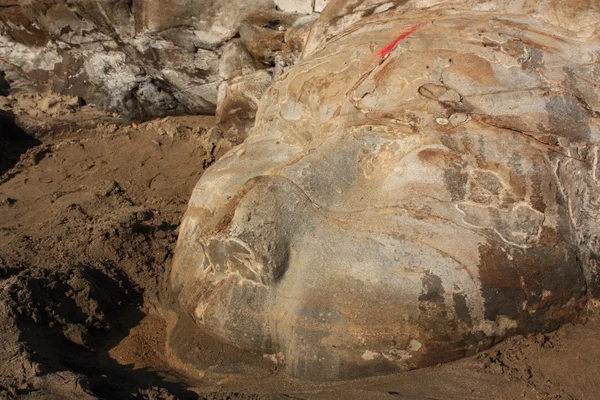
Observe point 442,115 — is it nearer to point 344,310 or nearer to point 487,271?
point 487,271

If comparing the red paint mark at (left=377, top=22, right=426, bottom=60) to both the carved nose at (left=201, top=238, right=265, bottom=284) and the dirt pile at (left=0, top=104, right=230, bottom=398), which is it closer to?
the carved nose at (left=201, top=238, right=265, bottom=284)

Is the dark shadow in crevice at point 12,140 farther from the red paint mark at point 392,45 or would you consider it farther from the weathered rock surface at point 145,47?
the red paint mark at point 392,45

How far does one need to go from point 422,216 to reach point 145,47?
2.78 m

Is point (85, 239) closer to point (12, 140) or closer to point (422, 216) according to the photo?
point (12, 140)

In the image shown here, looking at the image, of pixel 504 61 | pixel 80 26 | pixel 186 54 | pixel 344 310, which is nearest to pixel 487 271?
pixel 344 310

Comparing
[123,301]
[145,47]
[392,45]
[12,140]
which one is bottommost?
[123,301]

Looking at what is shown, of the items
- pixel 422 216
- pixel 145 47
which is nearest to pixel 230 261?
pixel 422 216

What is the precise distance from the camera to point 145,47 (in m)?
4.30

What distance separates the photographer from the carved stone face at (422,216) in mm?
2215

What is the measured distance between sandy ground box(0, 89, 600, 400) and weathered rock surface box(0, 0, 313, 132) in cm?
22

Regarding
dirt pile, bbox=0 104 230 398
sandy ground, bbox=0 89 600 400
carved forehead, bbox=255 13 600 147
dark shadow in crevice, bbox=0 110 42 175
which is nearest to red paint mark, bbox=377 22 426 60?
carved forehead, bbox=255 13 600 147

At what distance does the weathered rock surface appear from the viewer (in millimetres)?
3973

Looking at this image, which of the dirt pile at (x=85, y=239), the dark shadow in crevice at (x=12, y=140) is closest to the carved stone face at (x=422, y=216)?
the dirt pile at (x=85, y=239)

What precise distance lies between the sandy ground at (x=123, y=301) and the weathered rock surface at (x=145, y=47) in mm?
216
